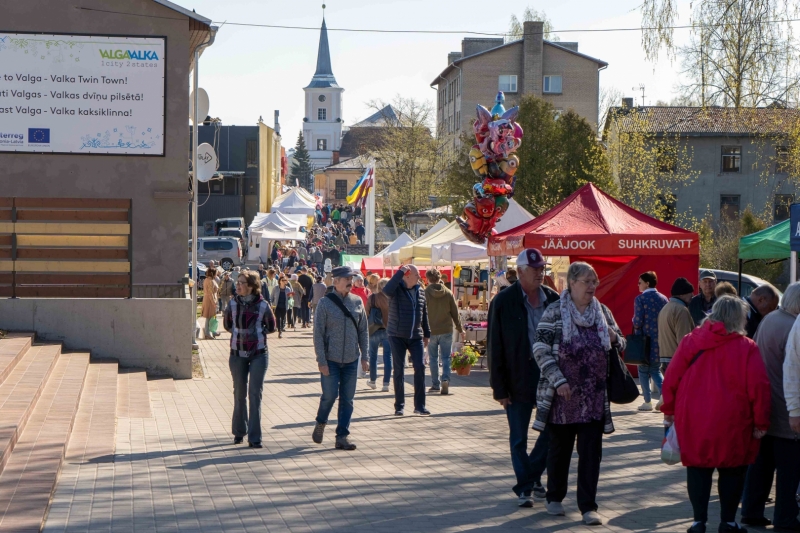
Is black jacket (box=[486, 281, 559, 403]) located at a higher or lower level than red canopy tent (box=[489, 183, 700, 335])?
lower

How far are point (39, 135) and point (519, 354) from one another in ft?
41.7

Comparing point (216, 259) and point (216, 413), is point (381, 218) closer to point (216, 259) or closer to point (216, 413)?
point (216, 259)

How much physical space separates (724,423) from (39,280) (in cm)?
1319

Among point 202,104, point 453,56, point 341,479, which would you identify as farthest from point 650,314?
point 453,56

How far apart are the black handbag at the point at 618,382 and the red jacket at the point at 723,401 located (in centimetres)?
39

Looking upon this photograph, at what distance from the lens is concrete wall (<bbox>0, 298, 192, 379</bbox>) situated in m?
16.0

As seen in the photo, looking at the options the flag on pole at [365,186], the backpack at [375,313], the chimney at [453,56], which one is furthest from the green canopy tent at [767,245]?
the chimney at [453,56]

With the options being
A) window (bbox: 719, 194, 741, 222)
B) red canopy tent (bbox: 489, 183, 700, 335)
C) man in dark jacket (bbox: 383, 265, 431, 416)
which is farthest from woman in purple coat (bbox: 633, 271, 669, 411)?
window (bbox: 719, 194, 741, 222)

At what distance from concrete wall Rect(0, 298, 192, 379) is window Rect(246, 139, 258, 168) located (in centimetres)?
5658

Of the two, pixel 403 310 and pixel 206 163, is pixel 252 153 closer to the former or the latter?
pixel 206 163

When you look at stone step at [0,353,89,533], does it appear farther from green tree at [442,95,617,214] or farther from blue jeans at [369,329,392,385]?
green tree at [442,95,617,214]

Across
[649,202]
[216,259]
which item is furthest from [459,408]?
[216,259]

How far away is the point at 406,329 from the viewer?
12883 mm

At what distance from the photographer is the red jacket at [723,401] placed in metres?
6.49
